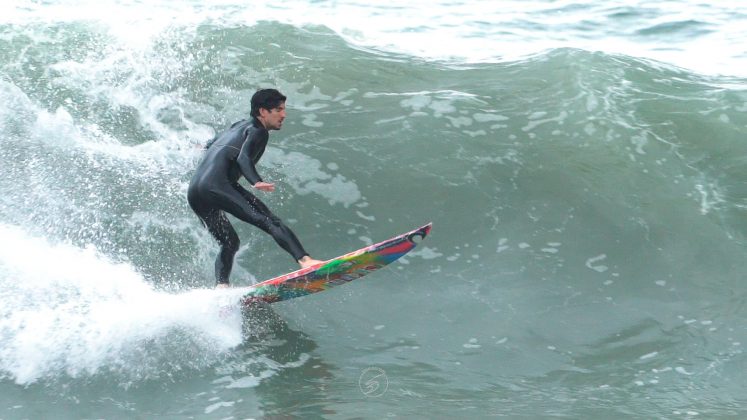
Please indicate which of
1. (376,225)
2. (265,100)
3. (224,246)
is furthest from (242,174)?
(376,225)

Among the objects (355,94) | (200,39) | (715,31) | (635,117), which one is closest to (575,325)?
(635,117)

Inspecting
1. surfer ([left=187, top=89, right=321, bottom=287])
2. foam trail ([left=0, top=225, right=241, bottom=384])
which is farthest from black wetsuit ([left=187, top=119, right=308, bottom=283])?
foam trail ([left=0, top=225, right=241, bottom=384])

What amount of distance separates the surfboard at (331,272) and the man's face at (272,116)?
110 centimetres

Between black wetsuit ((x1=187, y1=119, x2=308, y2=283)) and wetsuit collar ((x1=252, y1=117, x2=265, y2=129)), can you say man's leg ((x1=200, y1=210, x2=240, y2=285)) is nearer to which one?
black wetsuit ((x1=187, y1=119, x2=308, y2=283))

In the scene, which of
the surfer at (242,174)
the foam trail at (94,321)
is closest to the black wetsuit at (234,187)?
the surfer at (242,174)

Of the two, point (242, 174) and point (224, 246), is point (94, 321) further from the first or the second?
point (242, 174)

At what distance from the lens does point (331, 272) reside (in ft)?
22.2

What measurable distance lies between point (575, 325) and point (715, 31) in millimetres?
9342

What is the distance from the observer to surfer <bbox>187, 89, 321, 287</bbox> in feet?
21.9

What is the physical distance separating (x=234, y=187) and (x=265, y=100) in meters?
0.72

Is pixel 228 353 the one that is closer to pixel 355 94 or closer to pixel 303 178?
pixel 303 178

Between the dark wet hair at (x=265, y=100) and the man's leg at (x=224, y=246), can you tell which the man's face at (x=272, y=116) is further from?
the man's leg at (x=224, y=246)

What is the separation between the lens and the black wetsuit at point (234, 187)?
6707 mm

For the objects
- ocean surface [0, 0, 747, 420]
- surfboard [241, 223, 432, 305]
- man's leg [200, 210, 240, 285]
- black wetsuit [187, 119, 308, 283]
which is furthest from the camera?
man's leg [200, 210, 240, 285]
